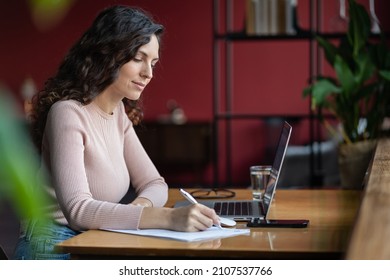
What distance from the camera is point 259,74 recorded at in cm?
565

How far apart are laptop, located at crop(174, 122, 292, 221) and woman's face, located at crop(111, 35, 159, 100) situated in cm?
27

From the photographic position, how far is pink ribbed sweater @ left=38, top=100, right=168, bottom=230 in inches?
53.3

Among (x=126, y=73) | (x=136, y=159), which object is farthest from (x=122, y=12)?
(x=136, y=159)

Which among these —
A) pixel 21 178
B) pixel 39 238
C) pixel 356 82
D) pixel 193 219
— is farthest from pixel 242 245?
pixel 356 82

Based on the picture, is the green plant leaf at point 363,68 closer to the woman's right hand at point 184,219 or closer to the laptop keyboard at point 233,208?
the laptop keyboard at point 233,208

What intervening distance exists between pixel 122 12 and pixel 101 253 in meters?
0.58

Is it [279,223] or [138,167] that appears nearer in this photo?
[279,223]

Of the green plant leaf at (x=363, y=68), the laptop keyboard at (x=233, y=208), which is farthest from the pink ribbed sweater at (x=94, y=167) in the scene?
the green plant leaf at (x=363, y=68)

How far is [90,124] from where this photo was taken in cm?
157

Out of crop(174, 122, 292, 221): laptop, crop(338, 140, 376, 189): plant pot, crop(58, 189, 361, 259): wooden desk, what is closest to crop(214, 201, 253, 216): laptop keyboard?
crop(174, 122, 292, 221): laptop

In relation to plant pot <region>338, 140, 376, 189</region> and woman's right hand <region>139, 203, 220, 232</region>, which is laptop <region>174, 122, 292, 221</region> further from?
plant pot <region>338, 140, 376, 189</region>

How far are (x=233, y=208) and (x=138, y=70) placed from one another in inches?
13.0

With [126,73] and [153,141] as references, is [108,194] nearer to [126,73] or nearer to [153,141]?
[126,73]

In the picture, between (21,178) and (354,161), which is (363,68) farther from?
(21,178)
